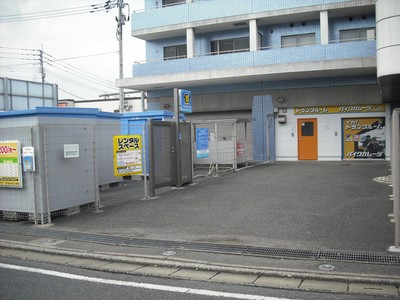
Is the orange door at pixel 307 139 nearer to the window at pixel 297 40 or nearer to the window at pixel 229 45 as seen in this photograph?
the window at pixel 297 40

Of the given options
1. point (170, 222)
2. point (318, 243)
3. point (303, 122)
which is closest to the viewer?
point (318, 243)

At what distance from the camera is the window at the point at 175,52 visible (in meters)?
26.7

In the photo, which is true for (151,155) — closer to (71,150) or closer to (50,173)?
(71,150)

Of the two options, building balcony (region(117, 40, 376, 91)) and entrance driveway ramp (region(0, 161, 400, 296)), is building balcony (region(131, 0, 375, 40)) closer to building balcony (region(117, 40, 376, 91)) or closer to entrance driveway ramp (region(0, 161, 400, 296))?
building balcony (region(117, 40, 376, 91))

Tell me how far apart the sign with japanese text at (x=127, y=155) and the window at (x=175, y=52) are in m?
15.0

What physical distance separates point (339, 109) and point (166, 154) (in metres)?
12.9

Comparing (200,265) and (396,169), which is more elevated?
(396,169)

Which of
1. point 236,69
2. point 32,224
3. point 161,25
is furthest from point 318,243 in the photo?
point 161,25

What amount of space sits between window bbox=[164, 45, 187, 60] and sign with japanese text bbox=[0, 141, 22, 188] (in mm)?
18158

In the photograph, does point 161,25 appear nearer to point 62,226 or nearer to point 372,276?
point 62,226

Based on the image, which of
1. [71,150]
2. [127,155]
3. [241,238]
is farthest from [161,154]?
[241,238]

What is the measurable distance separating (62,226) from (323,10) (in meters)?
18.0

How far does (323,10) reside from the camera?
21484mm

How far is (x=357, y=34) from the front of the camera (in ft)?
73.6
